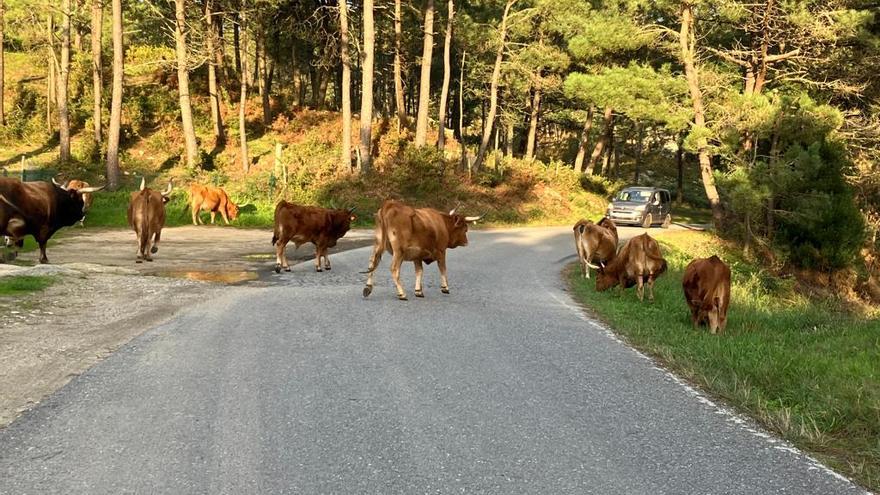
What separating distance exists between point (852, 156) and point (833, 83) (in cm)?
302

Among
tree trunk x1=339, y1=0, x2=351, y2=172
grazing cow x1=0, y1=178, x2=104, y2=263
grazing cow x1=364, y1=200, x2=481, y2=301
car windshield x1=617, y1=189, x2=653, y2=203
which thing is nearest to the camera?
grazing cow x1=364, y1=200, x2=481, y2=301

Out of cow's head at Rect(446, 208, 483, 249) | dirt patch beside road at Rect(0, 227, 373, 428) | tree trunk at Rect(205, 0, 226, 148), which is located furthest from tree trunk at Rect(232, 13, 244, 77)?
cow's head at Rect(446, 208, 483, 249)

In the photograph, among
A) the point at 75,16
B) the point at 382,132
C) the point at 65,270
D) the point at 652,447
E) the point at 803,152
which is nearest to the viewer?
the point at 652,447

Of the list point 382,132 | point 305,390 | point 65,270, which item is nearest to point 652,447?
point 305,390

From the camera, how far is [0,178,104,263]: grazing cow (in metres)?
11.0

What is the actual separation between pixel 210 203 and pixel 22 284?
1374 cm

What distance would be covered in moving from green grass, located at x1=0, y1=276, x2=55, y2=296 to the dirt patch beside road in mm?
147

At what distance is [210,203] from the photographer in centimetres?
2194

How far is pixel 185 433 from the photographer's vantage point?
13.2 feet

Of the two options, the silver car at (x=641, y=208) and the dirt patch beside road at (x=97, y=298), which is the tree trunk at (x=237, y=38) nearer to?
the dirt patch beside road at (x=97, y=298)

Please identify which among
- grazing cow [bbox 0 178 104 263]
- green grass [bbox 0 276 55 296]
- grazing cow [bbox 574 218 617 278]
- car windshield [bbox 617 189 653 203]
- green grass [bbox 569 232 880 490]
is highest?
car windshield [bbox 617 189 653 203]

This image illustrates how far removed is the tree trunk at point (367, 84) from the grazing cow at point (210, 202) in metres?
7.99

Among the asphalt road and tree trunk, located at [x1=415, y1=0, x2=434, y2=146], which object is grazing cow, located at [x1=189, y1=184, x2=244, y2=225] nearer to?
tree trunk, located at [x1=415, y1=0, x2=434, y2=146]

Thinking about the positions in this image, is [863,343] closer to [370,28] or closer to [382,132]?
[370,28]
